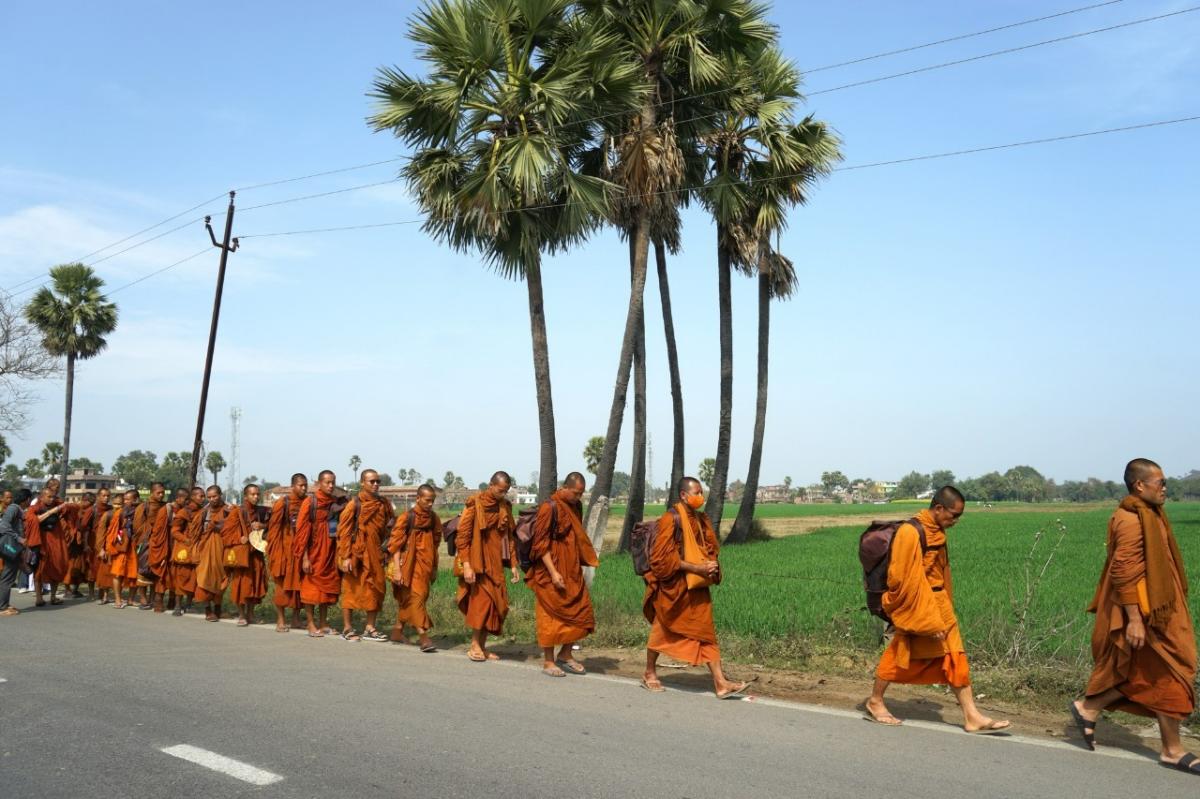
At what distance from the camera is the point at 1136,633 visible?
6191 millimetres

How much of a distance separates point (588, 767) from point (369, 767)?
4.25ft

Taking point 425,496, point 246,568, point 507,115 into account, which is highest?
point 507,115

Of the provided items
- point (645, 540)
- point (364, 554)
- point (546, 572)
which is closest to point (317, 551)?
point (364, 554)

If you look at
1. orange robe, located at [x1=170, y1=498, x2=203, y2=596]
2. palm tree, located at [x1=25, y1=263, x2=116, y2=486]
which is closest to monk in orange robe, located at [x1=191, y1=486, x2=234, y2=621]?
orange robe, located at [x1=170, y1=498, x2=203, y2=596]

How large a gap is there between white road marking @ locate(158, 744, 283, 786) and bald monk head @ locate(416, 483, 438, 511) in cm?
550

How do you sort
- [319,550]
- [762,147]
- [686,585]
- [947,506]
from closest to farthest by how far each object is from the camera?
[947,506] < [686,585] < [319,550] < [762,147]

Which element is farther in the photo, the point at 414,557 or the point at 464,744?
the point at 414,557

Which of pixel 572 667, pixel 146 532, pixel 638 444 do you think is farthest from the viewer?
pixel 638 444

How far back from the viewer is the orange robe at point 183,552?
15281mm

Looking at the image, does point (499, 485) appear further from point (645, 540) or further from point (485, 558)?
point (645, 540)

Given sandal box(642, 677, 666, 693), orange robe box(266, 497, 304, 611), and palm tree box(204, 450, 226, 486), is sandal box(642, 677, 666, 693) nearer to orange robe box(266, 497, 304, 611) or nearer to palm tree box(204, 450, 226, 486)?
orange robe box(266, 497, 304, 611)

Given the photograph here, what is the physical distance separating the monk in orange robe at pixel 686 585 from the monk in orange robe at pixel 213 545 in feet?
26.4

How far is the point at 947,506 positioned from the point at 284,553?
9199 millimetres

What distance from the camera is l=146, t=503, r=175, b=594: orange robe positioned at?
15993mm
